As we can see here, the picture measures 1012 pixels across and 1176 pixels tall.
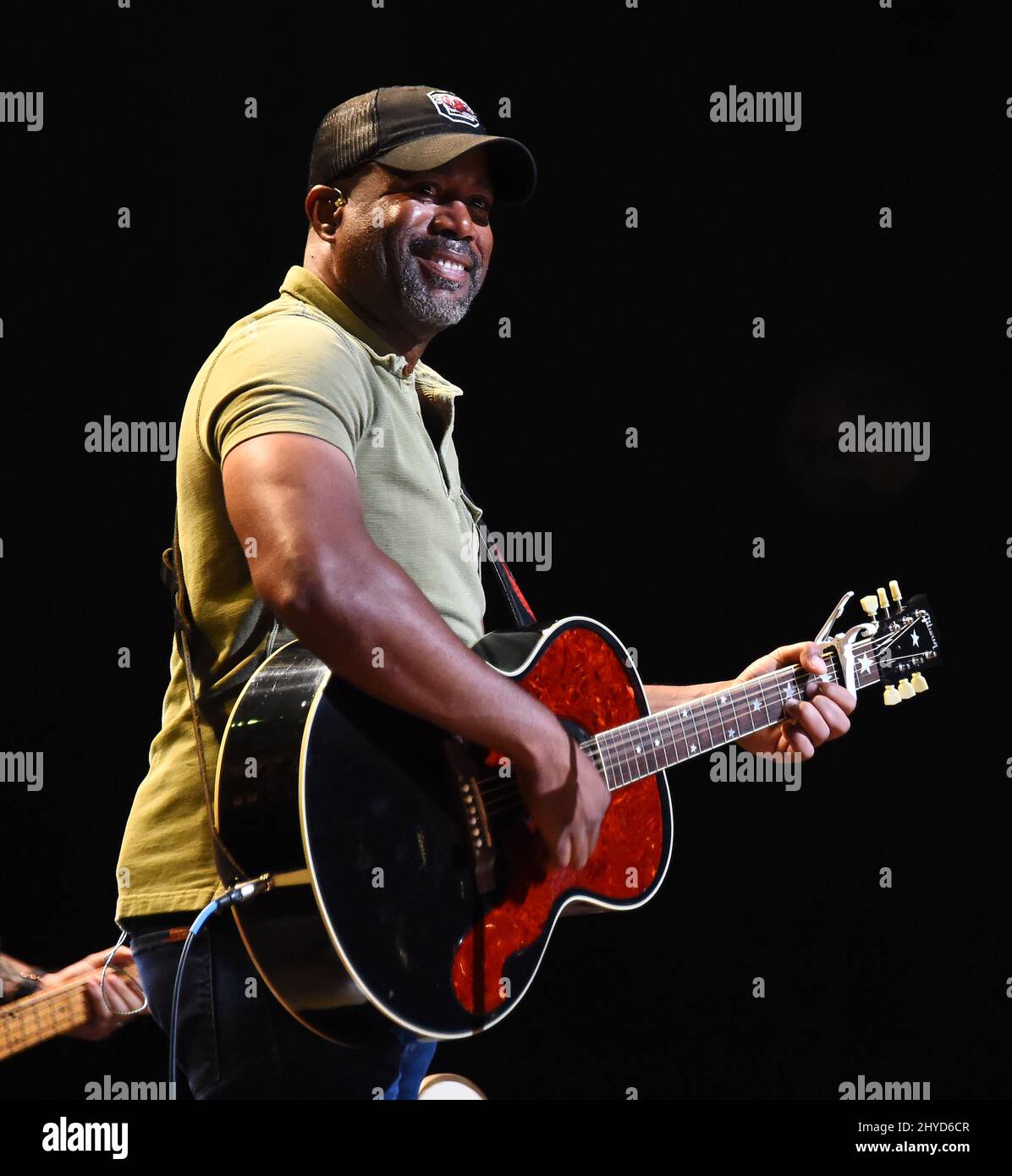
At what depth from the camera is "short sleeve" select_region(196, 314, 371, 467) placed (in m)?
1.48

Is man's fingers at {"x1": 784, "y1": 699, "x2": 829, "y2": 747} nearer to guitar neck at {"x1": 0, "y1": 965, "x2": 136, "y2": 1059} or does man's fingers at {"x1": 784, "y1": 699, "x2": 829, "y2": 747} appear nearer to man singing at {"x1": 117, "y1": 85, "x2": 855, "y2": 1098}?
man singing at {"x1": 117, "y1": 85, "x2": 855, "y2": 1098}

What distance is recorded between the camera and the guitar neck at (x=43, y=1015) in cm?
229

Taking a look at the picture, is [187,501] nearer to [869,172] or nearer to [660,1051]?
[660,1051]

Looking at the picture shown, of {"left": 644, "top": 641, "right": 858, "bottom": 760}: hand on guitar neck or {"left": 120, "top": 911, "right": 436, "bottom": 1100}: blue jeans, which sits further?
{"left": 644, "top": 641, "right": 858, "bottom": 760}: hand on guitar neck

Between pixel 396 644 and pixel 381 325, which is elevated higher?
pixel 381 325

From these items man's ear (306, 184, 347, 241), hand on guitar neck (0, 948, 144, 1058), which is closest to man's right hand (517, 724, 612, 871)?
man's ear (306, 184, 347, 241)

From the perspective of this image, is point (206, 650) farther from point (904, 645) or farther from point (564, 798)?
point (904, 645)

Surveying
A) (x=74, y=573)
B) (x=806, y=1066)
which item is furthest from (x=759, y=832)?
(x=74, y=573)

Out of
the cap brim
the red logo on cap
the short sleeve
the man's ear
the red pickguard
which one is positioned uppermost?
the red logo on cap

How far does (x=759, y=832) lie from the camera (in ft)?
9.91

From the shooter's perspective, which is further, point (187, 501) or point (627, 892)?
point (627, 892)

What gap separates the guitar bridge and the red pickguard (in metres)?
0.04

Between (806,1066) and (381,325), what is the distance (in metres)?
1.99

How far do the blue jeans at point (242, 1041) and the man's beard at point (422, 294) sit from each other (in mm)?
895
